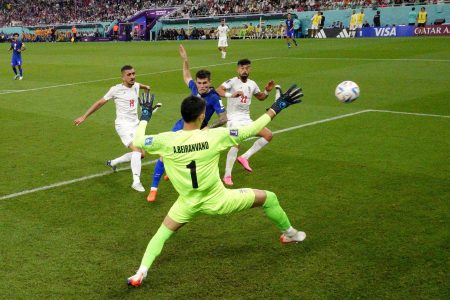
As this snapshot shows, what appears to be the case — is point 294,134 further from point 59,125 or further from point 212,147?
point 212,147

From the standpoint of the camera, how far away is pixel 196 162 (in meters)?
5.46

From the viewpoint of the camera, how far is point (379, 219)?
24.2ft

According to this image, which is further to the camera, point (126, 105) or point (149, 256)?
point (126, 105)

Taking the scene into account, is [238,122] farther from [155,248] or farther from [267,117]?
[155,248]

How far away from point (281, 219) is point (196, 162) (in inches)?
56.0

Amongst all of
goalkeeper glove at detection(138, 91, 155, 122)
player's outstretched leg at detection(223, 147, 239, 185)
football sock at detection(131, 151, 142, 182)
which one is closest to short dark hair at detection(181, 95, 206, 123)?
goalkeeper glove at detection(138, 91, 155, 122)

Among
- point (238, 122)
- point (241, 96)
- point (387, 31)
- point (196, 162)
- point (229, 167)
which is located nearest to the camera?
point (196, 162)

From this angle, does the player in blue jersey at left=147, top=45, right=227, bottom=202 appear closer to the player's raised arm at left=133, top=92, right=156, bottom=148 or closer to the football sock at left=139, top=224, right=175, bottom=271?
the player's raised arm at left=133, top=92, right=156, bottom=148

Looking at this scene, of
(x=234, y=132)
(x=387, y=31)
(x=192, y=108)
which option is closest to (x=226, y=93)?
(x=234, y=132)

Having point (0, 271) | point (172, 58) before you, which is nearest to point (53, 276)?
point (0, 271)

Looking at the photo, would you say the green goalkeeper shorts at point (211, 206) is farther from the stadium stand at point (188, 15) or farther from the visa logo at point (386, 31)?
the stadium stand at point (188, 15)

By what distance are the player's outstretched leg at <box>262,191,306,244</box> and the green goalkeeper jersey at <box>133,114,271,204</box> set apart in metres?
0.78

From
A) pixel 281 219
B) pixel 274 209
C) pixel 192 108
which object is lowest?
pixel 281 219

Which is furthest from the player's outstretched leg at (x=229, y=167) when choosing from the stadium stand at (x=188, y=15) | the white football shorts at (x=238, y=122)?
the stadium stand at (x=188, y=15)
